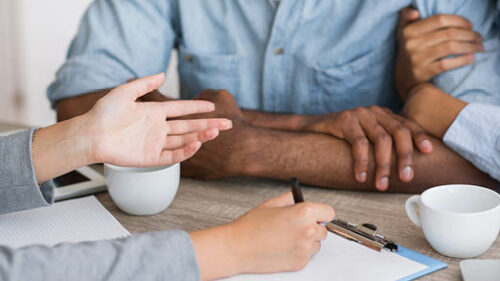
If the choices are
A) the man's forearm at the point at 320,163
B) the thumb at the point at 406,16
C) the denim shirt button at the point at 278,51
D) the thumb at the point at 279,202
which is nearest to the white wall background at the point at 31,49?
the denim shirt button at the point at 278,51

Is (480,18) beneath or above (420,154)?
above

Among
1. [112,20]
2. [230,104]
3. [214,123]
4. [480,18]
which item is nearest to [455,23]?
[480,18]

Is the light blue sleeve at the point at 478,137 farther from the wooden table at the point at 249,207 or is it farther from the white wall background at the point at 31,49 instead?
the white wall background at the point at 31,49

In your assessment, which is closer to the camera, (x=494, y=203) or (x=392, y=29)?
(x=494, y=203)

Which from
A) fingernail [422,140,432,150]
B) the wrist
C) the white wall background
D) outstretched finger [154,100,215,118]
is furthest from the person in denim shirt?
the white wall background

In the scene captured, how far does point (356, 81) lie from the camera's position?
4.86ft

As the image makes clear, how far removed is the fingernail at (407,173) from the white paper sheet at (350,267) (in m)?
0.27

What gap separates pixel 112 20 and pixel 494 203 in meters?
1.06

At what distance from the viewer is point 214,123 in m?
0.97

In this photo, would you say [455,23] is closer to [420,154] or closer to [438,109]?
[438,109]

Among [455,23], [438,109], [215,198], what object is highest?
[455,23]

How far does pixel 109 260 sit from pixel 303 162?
496 millimetres

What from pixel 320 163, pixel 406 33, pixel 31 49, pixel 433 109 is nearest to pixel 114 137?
pixel 320 163

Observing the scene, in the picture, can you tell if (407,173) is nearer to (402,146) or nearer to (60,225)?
(402,146)
